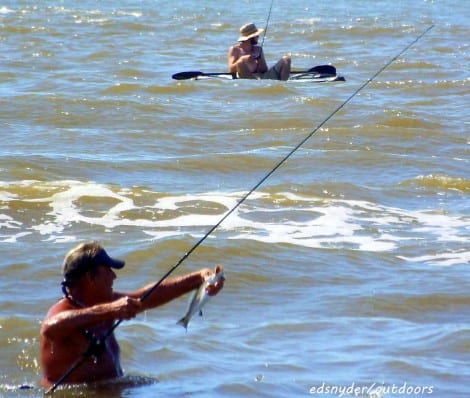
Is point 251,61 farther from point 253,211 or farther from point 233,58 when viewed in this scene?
point 253,211

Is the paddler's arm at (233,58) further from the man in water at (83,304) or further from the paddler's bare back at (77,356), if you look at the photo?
the man in water at (83,304)

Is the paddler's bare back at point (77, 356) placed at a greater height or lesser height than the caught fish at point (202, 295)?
lesser

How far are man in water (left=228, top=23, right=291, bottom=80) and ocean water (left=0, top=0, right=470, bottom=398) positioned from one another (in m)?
0.22

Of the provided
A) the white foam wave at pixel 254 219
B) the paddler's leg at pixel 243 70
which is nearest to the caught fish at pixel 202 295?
the white foam wave at pixel 254 219

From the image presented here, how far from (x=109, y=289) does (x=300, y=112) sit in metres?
10.2

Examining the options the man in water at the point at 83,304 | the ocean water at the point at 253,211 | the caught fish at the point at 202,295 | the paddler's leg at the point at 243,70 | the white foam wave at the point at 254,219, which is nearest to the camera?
the caught fish at the point at 202,295

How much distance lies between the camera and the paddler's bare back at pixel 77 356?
221 inches

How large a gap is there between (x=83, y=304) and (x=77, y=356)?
237 millimetres

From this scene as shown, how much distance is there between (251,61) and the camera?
17.4 meters

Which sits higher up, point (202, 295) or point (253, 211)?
point (202, 295)

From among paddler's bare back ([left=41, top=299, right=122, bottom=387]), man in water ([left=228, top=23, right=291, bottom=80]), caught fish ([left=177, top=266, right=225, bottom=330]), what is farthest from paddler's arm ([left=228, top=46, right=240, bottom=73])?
caught fish ([left=177, top=266, right=225, bottom=330])

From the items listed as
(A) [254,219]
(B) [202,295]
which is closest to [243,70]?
(A) [254,219]

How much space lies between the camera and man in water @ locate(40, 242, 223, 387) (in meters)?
5.47

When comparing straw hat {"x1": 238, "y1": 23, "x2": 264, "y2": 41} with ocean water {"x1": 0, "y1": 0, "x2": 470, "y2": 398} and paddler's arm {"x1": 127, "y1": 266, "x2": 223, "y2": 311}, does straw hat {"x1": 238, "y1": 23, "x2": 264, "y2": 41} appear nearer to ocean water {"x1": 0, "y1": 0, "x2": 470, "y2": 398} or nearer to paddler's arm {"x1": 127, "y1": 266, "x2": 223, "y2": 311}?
ocean water {"x1": 0, "y1": 0, "x2": 470, "y2": 398}
